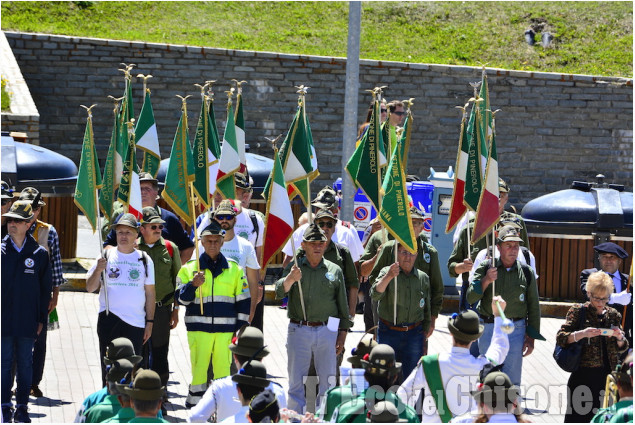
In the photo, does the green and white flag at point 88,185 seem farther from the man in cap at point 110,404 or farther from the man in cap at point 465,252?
the man in cap at point 110,404

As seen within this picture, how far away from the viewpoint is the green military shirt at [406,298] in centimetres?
947

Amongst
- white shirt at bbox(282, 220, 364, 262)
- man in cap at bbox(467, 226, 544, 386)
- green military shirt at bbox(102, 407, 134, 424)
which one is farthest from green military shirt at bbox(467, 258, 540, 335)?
green military shirt at bbox(102, 407, 134, 424)

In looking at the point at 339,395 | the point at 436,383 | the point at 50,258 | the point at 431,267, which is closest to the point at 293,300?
the point at 431,267

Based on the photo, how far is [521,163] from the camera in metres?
25.3

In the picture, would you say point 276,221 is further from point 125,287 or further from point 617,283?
point 617,283

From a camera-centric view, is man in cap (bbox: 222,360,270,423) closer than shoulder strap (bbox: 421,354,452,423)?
Yes

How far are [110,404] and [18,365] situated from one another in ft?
8.60

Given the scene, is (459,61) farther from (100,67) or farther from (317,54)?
(100,67)

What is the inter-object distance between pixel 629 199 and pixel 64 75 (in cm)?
1274

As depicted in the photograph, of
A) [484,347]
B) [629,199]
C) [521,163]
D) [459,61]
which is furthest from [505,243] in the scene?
[459,61]

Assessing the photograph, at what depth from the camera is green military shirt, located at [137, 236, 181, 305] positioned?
383 inches

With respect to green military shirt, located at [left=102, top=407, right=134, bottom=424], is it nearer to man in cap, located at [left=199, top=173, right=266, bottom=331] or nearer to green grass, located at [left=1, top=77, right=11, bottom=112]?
man in cap, located at [left=199, top=173, right=266, bottom=331]

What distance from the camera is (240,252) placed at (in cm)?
979

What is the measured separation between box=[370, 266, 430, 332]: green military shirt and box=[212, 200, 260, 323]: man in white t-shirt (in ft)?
3.39
